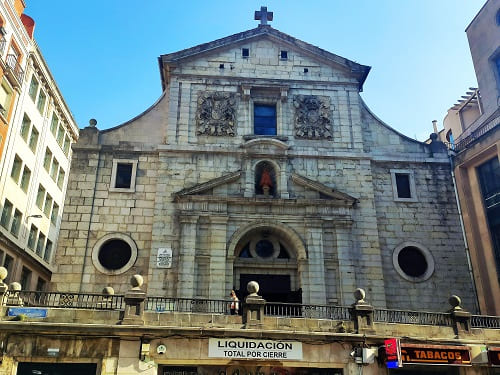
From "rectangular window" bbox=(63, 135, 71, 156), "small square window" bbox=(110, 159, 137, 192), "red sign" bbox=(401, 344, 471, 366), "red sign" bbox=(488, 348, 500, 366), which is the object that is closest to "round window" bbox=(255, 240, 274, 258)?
"small square window" bbox=(110, 159, 137, 192)

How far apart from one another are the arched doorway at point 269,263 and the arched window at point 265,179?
6.01ft

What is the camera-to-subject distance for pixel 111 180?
23234 millimetres

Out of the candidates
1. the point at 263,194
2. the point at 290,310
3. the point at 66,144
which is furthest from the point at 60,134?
the point at 290,310

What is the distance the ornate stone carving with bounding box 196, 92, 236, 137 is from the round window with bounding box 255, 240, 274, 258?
221 inches

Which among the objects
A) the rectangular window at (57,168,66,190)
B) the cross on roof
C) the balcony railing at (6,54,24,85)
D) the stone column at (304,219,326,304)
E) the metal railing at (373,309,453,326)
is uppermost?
the cross on roof

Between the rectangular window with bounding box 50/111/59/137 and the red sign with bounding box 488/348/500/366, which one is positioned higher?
the rectangular window with bounding box 50/111/59/137

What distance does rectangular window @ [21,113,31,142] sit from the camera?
99.2 ft

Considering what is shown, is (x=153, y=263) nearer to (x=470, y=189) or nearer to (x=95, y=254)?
(x=95, y=254)

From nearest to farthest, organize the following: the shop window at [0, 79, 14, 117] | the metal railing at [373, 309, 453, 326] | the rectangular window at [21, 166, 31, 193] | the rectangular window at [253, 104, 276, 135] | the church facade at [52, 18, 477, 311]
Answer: the metal railing at [373, 309, 453, 326], the church facade at [52, 18, 477, 311], the rectangular window at [253, 104, 276, 135], the shop window at [0, 79, 14, 117], the rectangular window at [21, 166, 31, 193]

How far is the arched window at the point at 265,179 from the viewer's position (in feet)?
76.9

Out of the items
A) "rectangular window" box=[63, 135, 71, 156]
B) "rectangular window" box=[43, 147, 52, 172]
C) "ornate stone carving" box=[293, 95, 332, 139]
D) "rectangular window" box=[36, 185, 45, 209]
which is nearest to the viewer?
"ornate stone carving" box=[293, 95, 332, 139]

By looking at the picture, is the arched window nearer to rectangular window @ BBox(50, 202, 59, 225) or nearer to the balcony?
the balcony

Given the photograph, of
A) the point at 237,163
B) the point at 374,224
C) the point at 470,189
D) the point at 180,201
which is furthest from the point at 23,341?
the point at 470,189

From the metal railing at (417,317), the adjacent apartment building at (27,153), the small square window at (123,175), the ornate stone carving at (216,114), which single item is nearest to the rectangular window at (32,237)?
the adjacent apartment building at (27,153)
